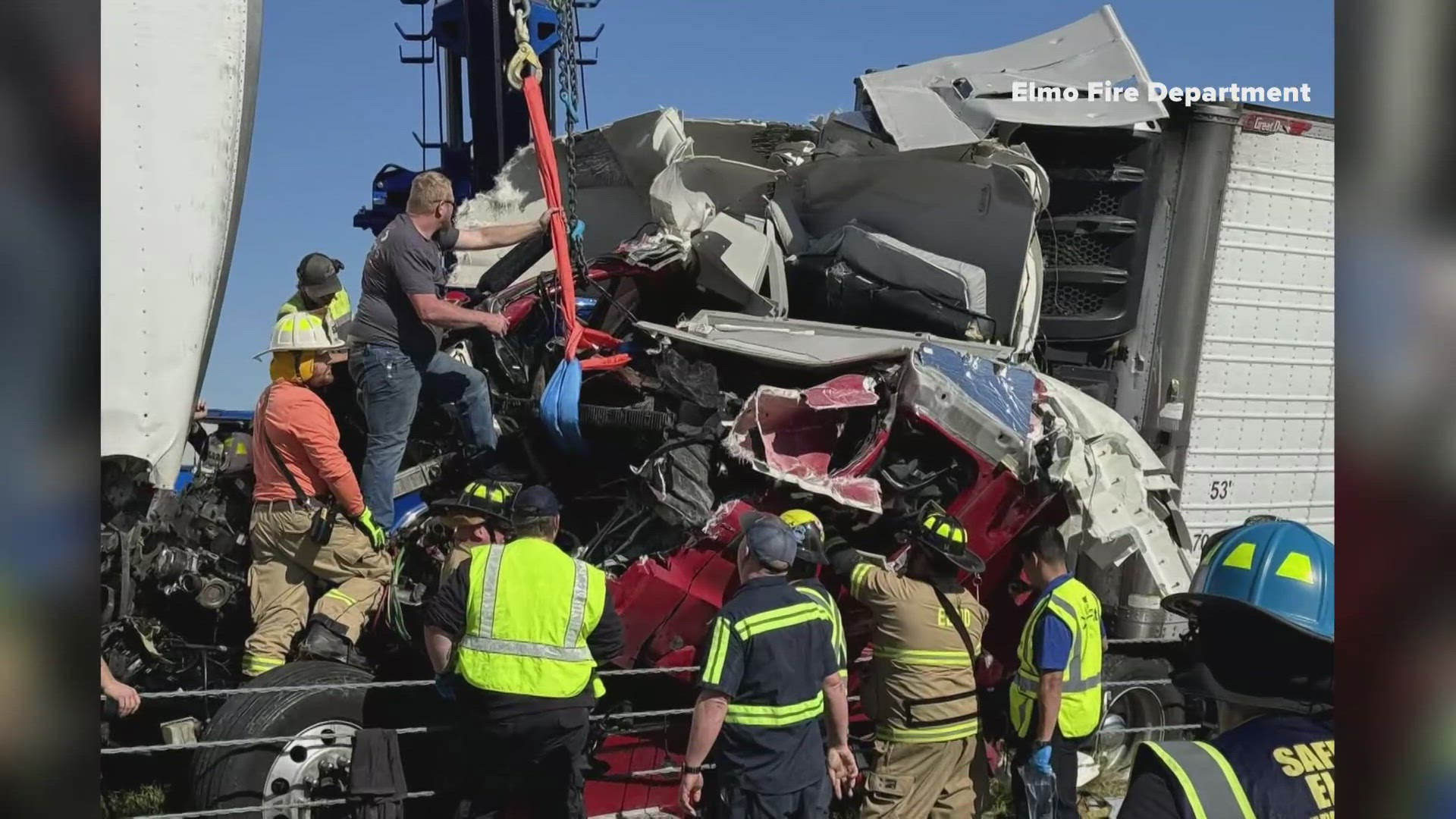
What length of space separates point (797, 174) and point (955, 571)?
9.32 feet

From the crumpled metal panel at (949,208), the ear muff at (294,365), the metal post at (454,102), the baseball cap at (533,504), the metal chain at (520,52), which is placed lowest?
the baseball cap at (533,504)

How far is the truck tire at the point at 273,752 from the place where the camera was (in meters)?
4.11

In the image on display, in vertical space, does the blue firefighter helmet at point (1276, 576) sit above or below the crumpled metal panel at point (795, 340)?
below

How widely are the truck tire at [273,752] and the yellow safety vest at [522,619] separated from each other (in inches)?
31.2

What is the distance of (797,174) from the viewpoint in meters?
6.44

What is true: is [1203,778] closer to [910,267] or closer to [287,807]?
[287,807]

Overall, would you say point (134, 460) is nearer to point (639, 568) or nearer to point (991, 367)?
point (639, 568)

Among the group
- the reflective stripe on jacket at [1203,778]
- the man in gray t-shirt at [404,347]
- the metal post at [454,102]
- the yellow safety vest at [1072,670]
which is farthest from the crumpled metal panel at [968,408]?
the metal post at [454,102]

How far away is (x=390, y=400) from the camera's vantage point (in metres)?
4.86

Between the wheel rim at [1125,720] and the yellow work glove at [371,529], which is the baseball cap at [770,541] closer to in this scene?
the yellow work glove at [371,529]

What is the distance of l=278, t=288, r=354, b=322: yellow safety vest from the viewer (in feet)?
16.4

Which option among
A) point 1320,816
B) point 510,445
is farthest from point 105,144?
point 1320,816

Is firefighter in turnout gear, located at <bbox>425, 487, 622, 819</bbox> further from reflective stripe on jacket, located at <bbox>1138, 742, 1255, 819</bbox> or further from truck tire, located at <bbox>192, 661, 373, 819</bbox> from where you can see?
reflective stripe on jacket, located at <bbox>1138, 742, 1255, 819</bbox>

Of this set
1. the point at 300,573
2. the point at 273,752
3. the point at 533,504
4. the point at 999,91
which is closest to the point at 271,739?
the point at 273,752
